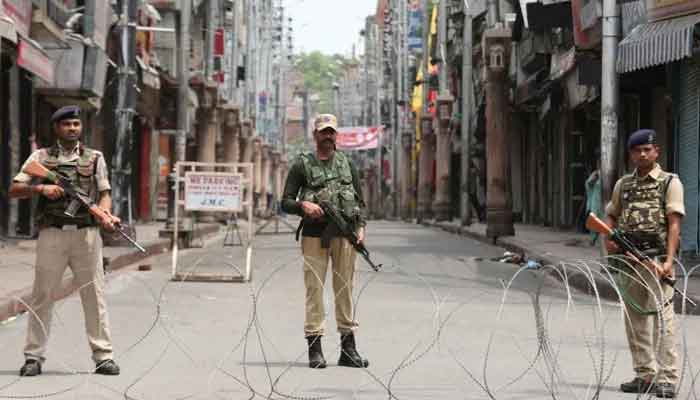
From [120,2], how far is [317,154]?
15.8 metres

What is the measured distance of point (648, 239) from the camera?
8.62 metres

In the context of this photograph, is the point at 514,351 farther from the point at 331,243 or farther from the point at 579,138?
the point at 579,138

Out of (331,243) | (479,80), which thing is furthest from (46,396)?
(479,80)

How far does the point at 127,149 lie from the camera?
2452 cm

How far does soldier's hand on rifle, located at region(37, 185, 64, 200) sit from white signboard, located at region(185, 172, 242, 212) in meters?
10.8

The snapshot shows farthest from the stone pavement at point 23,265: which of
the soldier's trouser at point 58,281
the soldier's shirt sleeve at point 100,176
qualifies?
the soldier's shirt sleeve at point 100,176

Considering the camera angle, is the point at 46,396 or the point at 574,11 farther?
the point at 574,11

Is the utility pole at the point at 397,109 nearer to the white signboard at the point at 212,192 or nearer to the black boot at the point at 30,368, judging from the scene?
the white signboard at the point at 212,192

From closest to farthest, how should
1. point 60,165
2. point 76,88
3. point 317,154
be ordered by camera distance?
point 60,165 < point 317,154 < point 76,88

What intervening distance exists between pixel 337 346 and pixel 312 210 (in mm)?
1994

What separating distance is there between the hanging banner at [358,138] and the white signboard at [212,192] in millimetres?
67371

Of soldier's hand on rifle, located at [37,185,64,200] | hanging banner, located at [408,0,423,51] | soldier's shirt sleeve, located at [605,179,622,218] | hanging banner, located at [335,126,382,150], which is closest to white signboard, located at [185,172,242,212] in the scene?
soldier's hand on rifle, located at [37,185,64,200]

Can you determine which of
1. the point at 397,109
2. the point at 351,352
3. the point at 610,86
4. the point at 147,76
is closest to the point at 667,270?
the point at 351,352

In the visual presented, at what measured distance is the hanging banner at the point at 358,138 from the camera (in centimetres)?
8769
